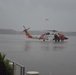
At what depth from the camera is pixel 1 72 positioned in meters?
9.14

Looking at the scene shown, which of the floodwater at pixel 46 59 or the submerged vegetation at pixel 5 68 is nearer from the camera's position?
the submerged vegetation at pixel 5 68

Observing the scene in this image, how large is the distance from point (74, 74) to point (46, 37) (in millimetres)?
71488

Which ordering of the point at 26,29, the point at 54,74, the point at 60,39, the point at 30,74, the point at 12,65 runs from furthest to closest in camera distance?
the point at 26,29 → the point at 60,39 → the point at 54,74 → the point at 12,65 → the point at 30,74

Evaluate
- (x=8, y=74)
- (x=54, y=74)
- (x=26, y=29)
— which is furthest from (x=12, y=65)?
(x=26, y=29)

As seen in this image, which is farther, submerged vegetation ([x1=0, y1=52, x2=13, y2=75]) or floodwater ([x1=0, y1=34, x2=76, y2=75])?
floodwater ([x1=0, y1=34, x2=76, y2=75])

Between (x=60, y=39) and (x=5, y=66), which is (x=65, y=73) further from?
(x=60, y=39)

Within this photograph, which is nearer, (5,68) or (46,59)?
(5,68)

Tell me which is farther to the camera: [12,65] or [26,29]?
[26,29]

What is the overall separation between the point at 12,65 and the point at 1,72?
0.84 meters

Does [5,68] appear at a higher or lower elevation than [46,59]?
higher

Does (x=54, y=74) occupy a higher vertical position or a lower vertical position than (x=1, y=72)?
lower

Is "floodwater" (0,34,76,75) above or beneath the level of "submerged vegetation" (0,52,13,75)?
beneath

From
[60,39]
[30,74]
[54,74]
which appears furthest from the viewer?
[60,39]

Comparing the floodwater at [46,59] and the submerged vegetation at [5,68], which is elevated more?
the submerged vegetation at [5,68]
